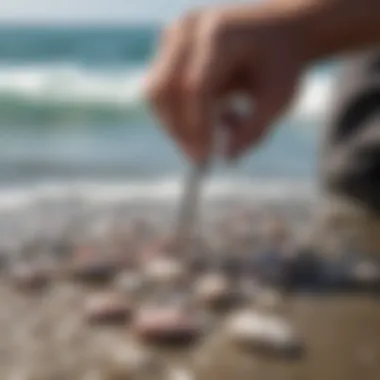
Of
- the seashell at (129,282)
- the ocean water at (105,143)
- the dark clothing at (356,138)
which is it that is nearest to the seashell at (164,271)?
the seashell at (129,282)

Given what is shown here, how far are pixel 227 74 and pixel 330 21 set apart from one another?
111 mm

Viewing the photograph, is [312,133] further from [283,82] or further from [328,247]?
[283,82]

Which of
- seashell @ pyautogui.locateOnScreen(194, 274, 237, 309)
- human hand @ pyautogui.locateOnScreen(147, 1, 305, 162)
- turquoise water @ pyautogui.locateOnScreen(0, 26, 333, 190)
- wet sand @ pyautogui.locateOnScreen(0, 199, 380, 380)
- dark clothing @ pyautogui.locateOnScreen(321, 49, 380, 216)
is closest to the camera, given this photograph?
human hand @ pyautogui.locateOnScreen(147, 1, 305, 162)

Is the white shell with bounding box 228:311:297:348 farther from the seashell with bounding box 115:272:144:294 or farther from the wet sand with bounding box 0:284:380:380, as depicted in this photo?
the seashell with bounding box 115:272:144:294

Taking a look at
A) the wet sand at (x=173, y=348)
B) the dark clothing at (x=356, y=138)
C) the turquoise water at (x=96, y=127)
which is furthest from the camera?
the turquoise water at (x=96, y=127)

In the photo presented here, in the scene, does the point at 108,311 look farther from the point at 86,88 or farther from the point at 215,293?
the point at 86,88

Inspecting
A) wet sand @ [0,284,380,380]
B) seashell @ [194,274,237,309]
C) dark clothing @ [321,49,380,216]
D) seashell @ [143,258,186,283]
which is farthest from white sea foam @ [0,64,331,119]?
wet sand @ [0,284,380,380]

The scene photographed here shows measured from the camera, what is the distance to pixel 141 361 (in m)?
1.26

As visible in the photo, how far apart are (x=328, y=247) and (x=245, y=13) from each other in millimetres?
1146

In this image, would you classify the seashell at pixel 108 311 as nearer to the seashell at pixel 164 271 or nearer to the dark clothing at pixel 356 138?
the seashell at pixel 164 271

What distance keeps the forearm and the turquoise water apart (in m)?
0.46

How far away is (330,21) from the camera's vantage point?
86 cm

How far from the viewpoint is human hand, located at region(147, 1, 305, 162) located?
82 cm

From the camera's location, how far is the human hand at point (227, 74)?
0.82m
